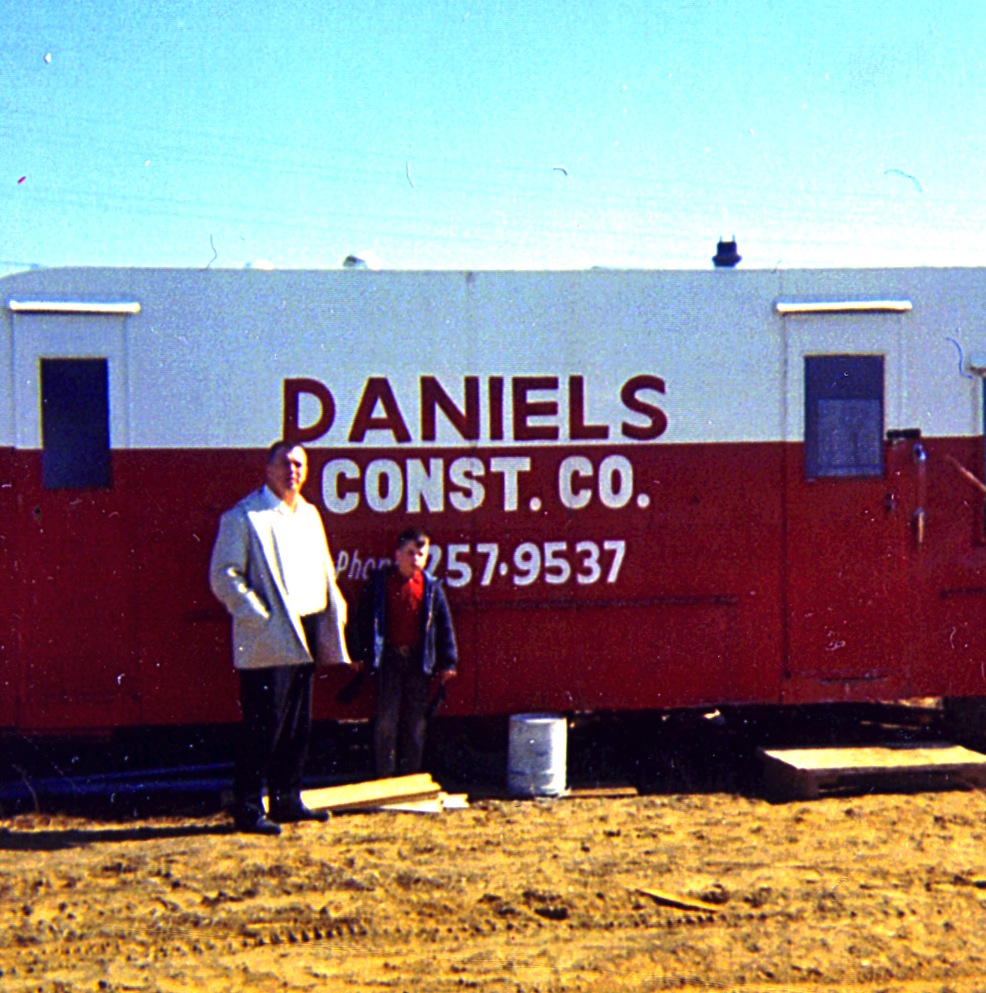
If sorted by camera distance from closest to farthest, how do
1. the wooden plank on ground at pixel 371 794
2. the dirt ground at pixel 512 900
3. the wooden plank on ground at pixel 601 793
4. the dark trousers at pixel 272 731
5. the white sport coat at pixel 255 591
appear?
the dirt ground at pixel 512 900 < the white sport coat at pixel 255 591 < the dark trousers at pixel 272 731 < the wooden plank on ground at pixel 371 794 < the wooden plank on ground at pixel 601 793

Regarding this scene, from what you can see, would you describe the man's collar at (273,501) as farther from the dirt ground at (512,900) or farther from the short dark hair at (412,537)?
the dirt ground at (512,900)

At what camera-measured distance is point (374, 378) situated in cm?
702

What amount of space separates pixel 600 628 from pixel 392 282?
7.69 feet

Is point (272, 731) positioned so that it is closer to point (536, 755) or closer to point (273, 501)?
point (273, 501)

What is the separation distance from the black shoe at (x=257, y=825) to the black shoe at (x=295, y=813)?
19 cm

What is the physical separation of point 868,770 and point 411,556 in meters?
2.83

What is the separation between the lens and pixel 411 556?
6727 millimetres

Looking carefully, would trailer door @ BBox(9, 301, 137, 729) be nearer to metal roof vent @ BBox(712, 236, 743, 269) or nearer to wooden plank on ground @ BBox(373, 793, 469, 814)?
wooden plank on ground @ BBox(373, 793, 469, 814)

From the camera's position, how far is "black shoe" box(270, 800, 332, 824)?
6.35 m

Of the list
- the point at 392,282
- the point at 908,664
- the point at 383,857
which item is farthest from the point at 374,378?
the point at 908,664

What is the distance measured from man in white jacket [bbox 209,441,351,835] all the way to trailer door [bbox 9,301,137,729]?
3.37ft

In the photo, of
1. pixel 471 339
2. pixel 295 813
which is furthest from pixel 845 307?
pixel 295 813

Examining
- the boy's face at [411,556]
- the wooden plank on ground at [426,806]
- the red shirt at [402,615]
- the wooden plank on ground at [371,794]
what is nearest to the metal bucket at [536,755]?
the wooden plank on ground at [426,806]

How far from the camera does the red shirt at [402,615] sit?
6820mm
